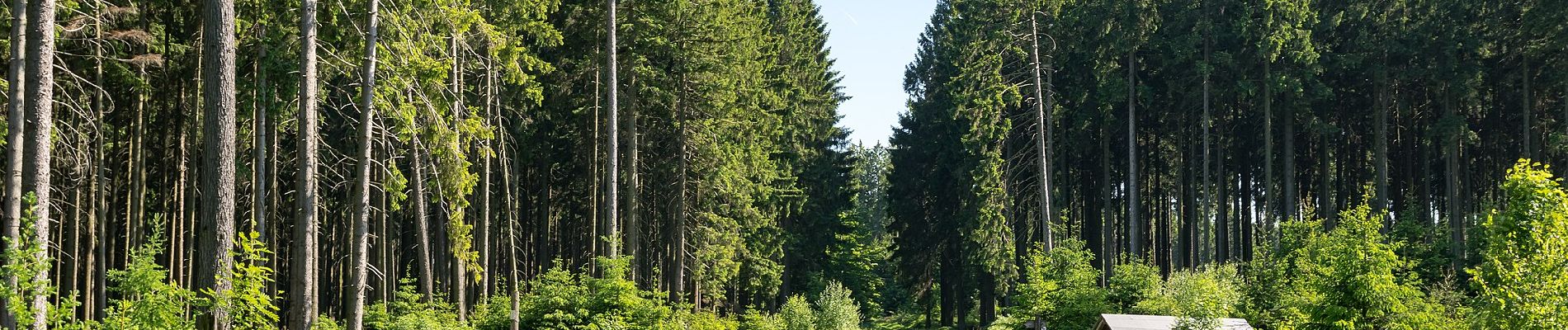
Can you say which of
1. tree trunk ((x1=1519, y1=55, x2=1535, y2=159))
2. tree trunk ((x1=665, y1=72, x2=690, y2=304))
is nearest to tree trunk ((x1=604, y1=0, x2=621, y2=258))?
tree trunk ((x1=665, y1=72, x2=690, y2=304))

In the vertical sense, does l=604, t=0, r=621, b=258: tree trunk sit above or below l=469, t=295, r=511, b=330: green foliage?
above

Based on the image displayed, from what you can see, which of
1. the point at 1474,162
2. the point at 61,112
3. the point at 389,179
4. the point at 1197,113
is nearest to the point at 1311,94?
the point at 1197,113

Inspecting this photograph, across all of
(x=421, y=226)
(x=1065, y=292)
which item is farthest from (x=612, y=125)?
(x=1065, y=292)

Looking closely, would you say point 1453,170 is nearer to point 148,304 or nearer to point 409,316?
point 409,316

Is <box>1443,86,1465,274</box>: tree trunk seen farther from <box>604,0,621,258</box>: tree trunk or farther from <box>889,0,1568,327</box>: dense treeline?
<box>604,0,621,258</box>: tree trunk

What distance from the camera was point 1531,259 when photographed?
1457 centimetres

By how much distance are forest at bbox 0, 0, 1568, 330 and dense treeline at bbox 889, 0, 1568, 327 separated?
0.16 m

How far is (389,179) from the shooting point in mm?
17062

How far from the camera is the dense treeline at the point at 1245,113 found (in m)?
36.8

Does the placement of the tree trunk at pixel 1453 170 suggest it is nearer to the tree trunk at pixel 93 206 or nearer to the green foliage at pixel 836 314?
the green foliage at pixel 836 314

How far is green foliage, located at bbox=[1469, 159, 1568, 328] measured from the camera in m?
14.3

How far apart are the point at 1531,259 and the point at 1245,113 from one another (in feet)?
99.0

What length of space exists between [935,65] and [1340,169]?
693 inches

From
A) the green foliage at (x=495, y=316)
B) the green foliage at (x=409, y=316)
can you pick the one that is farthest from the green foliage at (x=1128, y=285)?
the green foliage at (x=409, y=316)
